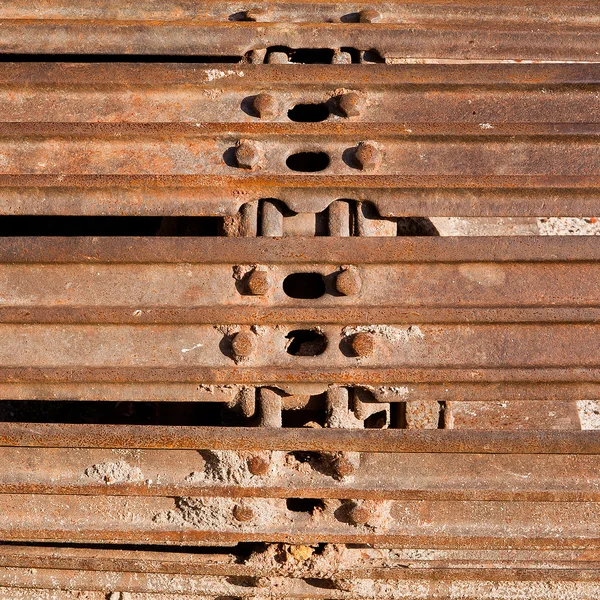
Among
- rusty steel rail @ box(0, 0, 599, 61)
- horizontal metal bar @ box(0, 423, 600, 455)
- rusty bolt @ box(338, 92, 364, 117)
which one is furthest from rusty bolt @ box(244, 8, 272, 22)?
horizontal metal bar @ box(0, 423, 600, 455)

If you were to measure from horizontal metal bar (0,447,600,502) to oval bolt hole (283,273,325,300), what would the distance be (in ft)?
2.11

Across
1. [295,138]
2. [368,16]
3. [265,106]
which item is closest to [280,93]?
[265,106]

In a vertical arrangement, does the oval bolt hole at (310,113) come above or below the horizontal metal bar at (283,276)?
above

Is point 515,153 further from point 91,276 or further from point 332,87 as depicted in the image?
point 91,276

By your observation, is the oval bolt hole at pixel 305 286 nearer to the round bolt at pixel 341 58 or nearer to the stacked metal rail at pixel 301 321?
the stacked metal rail at pixel 301 321

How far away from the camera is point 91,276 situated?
2.10 metres

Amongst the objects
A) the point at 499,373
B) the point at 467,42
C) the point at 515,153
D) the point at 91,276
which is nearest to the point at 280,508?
the point at 499,373

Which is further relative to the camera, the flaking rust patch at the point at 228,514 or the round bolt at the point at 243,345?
the flaking rust patch at the point at 228,514

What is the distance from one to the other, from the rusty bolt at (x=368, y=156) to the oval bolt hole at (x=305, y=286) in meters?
0.47

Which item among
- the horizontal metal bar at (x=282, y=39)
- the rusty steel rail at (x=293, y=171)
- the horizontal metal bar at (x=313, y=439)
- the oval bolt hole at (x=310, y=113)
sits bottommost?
the horizontal metal bar at (x=313, y=439)

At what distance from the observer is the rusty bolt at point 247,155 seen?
2.19m

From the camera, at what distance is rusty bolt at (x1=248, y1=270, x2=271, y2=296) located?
6.64 ft

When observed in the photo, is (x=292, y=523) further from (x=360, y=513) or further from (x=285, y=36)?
(x=285, y=36)

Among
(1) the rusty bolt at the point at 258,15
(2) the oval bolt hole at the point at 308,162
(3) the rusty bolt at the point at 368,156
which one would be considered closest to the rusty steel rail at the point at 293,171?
(3) the rusty bolt at the point at 368,156
